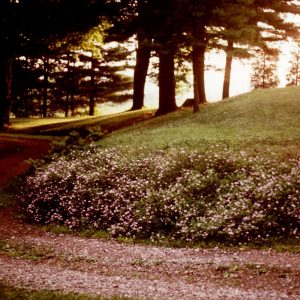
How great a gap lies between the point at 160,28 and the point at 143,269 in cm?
1782

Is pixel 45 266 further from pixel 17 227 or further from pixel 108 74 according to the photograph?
pixel 108 74

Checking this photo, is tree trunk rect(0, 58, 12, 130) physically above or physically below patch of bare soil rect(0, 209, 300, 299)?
above

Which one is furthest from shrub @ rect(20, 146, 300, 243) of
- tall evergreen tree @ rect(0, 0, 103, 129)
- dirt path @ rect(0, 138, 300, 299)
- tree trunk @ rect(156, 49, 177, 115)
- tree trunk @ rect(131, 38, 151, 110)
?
tree trunk @ rect(131, 38, 151, 110)

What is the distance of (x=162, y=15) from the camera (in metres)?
23.3

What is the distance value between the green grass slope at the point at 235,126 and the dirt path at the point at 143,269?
6.77 meters

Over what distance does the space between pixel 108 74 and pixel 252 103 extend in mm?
29410

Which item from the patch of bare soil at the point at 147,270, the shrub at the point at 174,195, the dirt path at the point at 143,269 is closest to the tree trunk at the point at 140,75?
the shrub at the point at 174,195

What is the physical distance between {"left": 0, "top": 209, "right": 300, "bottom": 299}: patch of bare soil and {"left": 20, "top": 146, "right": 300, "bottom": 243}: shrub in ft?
3.50

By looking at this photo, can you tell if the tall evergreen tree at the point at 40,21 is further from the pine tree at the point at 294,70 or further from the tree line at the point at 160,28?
the pine tree at the point at 294,70

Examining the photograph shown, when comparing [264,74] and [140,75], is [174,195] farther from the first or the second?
[264,74]

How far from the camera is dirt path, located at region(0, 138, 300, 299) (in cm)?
707

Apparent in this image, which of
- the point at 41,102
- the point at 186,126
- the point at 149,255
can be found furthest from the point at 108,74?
the point at 149,255

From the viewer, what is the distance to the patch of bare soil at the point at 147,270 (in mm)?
7062

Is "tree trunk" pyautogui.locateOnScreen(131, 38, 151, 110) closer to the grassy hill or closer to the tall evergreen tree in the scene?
the tall evergreen tree
